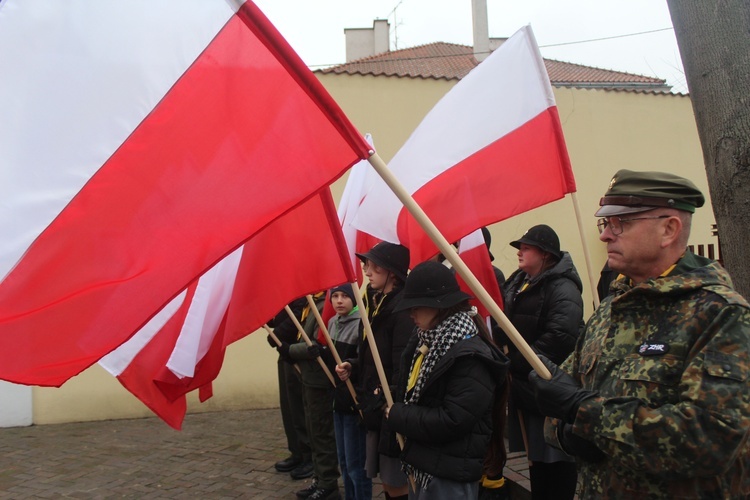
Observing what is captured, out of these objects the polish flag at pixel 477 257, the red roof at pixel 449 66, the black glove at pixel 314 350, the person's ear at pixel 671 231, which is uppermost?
the red roof at pixel 449 66

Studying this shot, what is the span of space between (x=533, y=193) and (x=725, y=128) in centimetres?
99

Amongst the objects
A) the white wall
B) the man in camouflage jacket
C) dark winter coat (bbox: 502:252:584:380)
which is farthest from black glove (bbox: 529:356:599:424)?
the white wall

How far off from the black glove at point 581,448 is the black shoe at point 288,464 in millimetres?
4424

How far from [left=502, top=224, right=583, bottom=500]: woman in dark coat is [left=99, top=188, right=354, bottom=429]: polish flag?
129 centimetres

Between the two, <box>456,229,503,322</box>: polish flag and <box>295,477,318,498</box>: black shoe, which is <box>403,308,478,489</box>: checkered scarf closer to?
<box>456,229,503,322</box>: polish flag

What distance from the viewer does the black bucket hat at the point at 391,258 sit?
3.99m

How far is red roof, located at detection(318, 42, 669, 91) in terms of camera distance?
14137mm

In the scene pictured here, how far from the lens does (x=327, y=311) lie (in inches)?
201

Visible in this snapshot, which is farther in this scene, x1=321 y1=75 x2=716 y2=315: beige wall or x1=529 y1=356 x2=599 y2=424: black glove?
x1=321 y1=75 x2=716 y2=315: beige wall

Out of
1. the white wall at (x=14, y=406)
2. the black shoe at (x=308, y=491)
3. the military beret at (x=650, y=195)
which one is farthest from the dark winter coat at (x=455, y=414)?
the white wall at (x=14, y=406)

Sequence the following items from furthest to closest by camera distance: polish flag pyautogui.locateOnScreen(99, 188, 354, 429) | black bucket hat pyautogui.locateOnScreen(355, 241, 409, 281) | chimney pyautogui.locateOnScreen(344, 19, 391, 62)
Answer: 1. chimney pyautogui.locateOnScreen(344, 19, 391, 62)
2. black bucket hat pyautogui.locateOnScreen(355, 241, 409, 281)
3. polish flag pyautogui.locateOnScreen(99, 188, 354, 429)

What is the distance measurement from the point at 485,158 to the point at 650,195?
1.87m

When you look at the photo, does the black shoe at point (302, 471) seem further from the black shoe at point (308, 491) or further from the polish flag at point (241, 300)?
the polish flag at point (241, 300)

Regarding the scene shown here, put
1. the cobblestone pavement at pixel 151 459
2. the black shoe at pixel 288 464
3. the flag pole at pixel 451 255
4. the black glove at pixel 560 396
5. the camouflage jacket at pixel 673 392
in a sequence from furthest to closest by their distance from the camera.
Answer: the black shoe at pixel 288 464 < the cobblestone pavement at pixel 151 459 < the flag pole at pixel 451 255 < the black glove at pixel 560 396 < the camouflage jacket at pixel 673 392
